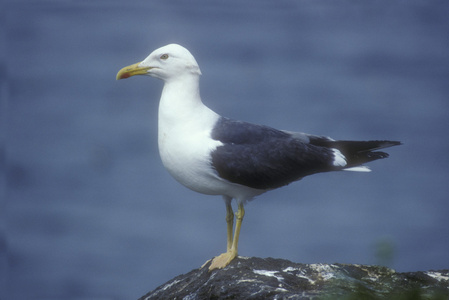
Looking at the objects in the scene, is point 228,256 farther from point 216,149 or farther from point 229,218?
point 216,149

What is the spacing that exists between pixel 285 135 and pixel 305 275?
736mm

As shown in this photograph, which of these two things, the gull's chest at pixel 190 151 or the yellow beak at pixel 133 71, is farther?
the yellow beak at pixel 133 71

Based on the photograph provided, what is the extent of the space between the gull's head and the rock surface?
100 cm

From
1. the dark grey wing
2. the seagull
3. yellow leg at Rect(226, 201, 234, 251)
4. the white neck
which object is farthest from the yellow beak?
yellow leg at Rect(226, 201, 234, 251)

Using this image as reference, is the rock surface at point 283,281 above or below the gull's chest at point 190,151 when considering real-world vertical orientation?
below

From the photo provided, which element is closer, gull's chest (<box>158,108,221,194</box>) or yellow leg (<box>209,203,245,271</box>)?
gull's chest (<box>158,108,221,194</box>)

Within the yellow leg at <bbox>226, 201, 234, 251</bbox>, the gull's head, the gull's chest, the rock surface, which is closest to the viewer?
the rock surface

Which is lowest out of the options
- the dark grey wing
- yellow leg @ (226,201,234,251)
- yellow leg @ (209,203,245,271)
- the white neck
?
yellow leg @ (209,203,245,271)

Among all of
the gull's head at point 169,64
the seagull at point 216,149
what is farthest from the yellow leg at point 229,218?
the gull's head at point 169,64

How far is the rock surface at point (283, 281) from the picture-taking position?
276 cm

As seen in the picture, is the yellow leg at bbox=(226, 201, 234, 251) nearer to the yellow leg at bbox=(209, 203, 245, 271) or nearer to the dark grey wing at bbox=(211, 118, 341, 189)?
the yellow leg at bbox=(209, 203, 245, 271)

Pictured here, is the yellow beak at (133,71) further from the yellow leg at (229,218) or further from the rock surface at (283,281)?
the rock surface at (283,281)

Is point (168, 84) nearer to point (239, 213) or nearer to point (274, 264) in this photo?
point (239, 213)

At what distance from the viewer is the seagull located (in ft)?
10.00
